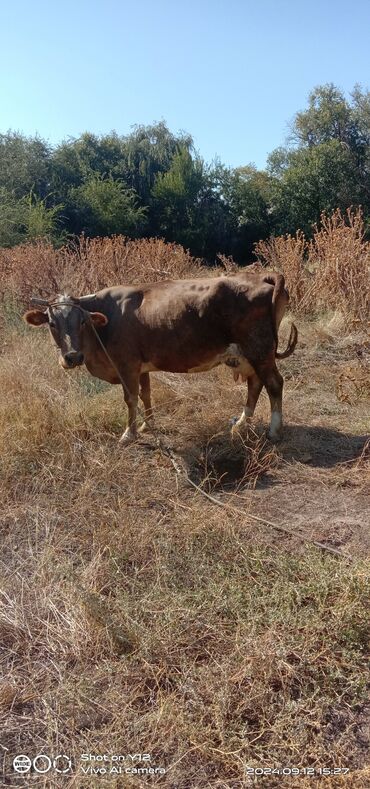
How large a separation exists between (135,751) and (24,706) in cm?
56

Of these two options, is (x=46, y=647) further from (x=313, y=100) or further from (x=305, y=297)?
(x=313, y=100)

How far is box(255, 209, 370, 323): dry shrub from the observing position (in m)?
9.48

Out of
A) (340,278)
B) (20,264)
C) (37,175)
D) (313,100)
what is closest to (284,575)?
(340,278)

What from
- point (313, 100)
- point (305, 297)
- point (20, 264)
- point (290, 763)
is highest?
point (313, 100)

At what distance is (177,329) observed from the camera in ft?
17.4

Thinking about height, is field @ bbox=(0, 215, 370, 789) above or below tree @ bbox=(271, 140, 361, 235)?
below

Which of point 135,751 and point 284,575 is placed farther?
point 284,575

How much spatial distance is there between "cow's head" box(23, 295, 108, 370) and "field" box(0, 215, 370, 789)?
521 millimetres

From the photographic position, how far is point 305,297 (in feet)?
33.5

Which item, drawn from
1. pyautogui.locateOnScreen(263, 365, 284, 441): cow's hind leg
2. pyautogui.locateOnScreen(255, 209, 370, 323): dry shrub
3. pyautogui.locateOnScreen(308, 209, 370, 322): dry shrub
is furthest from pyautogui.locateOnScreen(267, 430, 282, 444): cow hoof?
pyautogui.locateOnScreen(308, 209, 370, 322): dry shrub

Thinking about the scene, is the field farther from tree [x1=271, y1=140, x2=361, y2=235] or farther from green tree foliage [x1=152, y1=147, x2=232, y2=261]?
tree [x1=271, y1=140, x2=361, y2=235]

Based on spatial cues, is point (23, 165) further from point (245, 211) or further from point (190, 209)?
point (245, 211)

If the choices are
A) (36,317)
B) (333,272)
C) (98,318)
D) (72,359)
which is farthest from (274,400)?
(333,272)

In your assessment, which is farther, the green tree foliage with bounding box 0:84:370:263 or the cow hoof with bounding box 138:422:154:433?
the green tree foliage with bounding box 0:84:370:263
